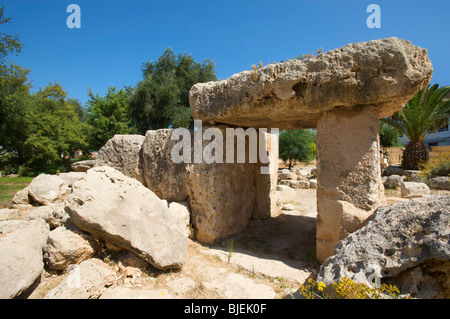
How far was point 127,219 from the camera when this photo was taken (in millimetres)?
2791

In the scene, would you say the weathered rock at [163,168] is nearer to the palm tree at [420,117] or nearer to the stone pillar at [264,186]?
the stone pillar at [264,186]

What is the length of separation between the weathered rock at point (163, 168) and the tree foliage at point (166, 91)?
10.9 meters

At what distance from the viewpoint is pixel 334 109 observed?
2912 millimetres

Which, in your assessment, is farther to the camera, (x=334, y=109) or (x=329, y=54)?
(x=334, y=109)

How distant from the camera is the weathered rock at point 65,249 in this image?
8.46 feet

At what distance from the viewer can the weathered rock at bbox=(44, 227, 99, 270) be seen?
2.58m

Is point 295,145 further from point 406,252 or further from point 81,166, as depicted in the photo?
point 406,252

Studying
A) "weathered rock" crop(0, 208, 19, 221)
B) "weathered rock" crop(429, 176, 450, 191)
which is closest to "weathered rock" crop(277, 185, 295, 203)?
"weathered rock" crop(429, 176, 450, 191)

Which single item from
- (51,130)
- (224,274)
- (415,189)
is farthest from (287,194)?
(51,130)

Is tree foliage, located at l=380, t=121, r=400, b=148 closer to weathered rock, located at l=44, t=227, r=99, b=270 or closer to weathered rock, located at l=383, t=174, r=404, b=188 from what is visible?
weathered rock, located at l=383, t=174, r=404, b=188
